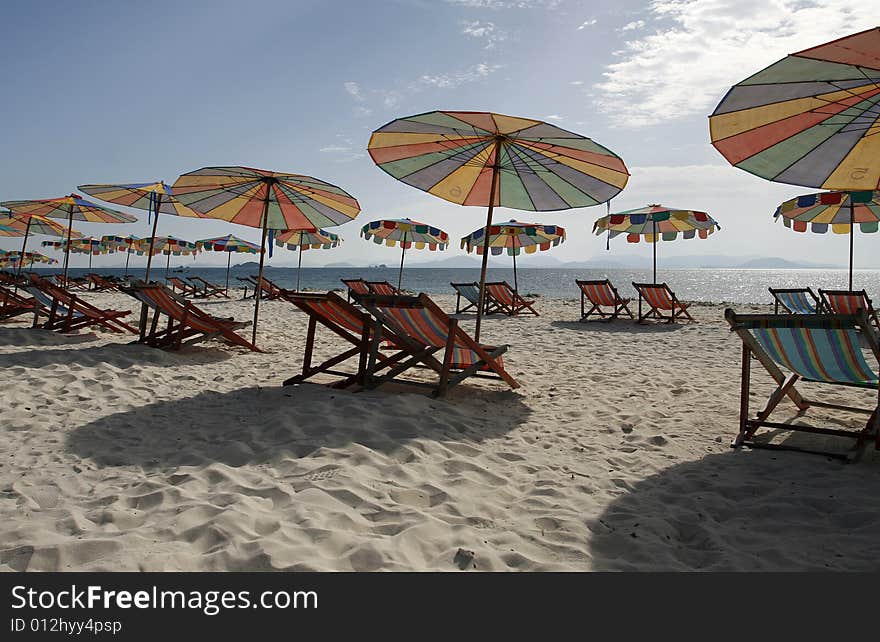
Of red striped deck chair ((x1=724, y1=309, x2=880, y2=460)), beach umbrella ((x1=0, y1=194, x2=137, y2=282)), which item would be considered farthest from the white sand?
beach umbrella ((x1=0, y1=194, x2=137, y2=282))

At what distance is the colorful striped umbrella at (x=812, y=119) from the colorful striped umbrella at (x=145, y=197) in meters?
6.43

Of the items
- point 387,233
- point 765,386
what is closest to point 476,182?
point 765,386

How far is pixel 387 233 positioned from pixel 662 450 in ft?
38.7

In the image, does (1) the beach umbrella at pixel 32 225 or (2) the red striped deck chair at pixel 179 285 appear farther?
(2) the red striped deck chair at pixel 179 285

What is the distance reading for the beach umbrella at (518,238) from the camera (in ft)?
36.9

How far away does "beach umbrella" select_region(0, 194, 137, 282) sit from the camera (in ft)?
30.3

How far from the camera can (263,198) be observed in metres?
6.96

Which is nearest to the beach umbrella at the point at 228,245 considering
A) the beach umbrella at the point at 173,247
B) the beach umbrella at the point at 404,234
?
the beach umbrella at the point at 173,247

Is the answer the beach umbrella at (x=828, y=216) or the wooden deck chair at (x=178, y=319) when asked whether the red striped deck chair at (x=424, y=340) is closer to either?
the wooden deck chair at (x=178, y=319)

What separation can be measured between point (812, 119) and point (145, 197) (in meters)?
8.78

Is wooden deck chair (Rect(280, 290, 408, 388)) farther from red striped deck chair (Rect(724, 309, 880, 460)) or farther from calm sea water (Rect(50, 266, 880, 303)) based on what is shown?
calm sea water (Rect(50, 266, 880, 303))

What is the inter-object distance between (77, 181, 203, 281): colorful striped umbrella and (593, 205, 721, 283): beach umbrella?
7260 millimetres

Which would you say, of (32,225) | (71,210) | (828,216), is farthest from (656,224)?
(32,225)

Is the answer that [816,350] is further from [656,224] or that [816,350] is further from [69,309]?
[656,224]
